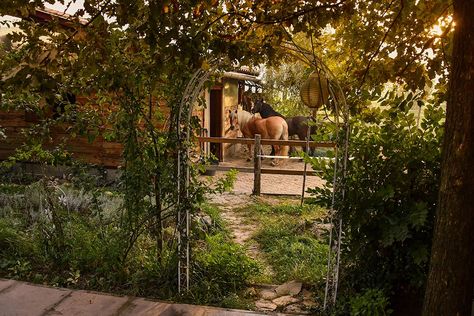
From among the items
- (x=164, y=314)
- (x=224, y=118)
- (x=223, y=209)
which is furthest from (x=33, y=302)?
(x=224, y=118)

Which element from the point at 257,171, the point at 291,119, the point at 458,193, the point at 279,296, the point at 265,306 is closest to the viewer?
the point at 458,193

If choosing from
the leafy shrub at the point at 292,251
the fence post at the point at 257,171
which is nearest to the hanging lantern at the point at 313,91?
the leafy shrub at the point at 292,251

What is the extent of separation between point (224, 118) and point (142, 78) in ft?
32.7

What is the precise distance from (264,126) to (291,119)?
7.03 feet

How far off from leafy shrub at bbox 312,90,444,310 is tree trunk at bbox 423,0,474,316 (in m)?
1.08

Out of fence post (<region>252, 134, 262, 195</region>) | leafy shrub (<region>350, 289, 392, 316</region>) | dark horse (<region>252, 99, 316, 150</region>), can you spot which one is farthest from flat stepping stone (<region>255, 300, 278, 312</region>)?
dark horse (<region>252, 99, 316, 150</region>)

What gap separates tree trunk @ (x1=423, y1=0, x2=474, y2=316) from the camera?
78.3 inches

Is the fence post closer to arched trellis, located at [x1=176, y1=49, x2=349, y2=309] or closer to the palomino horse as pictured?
the palomino horse

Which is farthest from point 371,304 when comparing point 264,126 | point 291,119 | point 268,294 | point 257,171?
point 291,119

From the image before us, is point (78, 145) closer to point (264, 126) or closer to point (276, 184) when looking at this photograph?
point (276, 184)

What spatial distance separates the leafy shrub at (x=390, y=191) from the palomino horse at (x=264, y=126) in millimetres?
9536

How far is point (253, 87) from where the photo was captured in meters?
17.2

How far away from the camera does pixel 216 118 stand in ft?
44.8

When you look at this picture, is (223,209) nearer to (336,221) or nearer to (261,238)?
(261,238)
